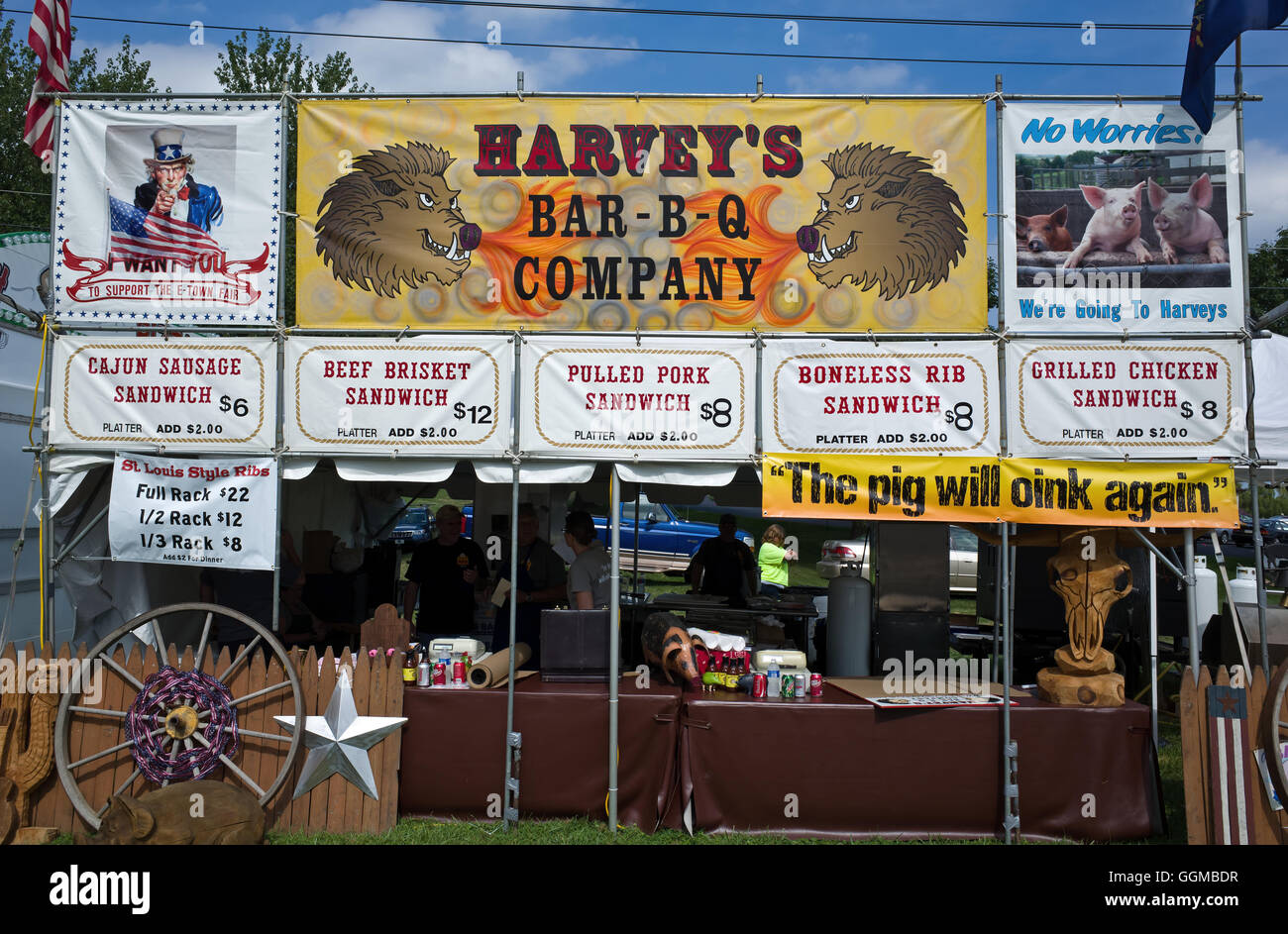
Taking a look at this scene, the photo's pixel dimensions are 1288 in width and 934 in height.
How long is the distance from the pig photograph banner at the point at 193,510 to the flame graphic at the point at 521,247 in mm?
2063

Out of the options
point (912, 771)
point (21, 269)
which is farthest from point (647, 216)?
point (21, 269)

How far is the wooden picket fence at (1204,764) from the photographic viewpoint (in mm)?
5621

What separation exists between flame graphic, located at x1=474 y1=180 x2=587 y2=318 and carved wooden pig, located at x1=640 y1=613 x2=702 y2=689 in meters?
2.47

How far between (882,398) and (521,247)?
2.78m

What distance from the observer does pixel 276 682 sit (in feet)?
20.4

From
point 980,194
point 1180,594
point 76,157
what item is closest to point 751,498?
point 1180,594

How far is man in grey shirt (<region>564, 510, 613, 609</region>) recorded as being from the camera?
7340 millimetres

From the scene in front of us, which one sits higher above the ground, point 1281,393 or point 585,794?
point 1281,393

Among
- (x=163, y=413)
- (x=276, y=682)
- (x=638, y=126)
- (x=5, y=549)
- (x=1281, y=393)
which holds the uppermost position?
(x=638, y=126)

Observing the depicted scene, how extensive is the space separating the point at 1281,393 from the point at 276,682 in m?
11.6

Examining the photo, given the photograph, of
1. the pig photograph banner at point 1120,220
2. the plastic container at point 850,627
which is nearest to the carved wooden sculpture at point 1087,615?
the pig photograph banner at point 1120,220

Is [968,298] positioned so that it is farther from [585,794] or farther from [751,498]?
[751,498]

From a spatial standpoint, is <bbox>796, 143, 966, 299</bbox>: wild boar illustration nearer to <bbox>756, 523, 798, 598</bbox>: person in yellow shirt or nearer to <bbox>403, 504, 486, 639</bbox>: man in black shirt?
<bbox>403, 504, 486, 639</bbox>: man in black shirt

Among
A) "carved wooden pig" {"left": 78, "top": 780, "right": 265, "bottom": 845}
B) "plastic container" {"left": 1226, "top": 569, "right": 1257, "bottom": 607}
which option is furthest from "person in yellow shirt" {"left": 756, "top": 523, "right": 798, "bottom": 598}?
"carved wooden pig" {"left": 78, "top": 780, "right": 265, "bottom": 845}
